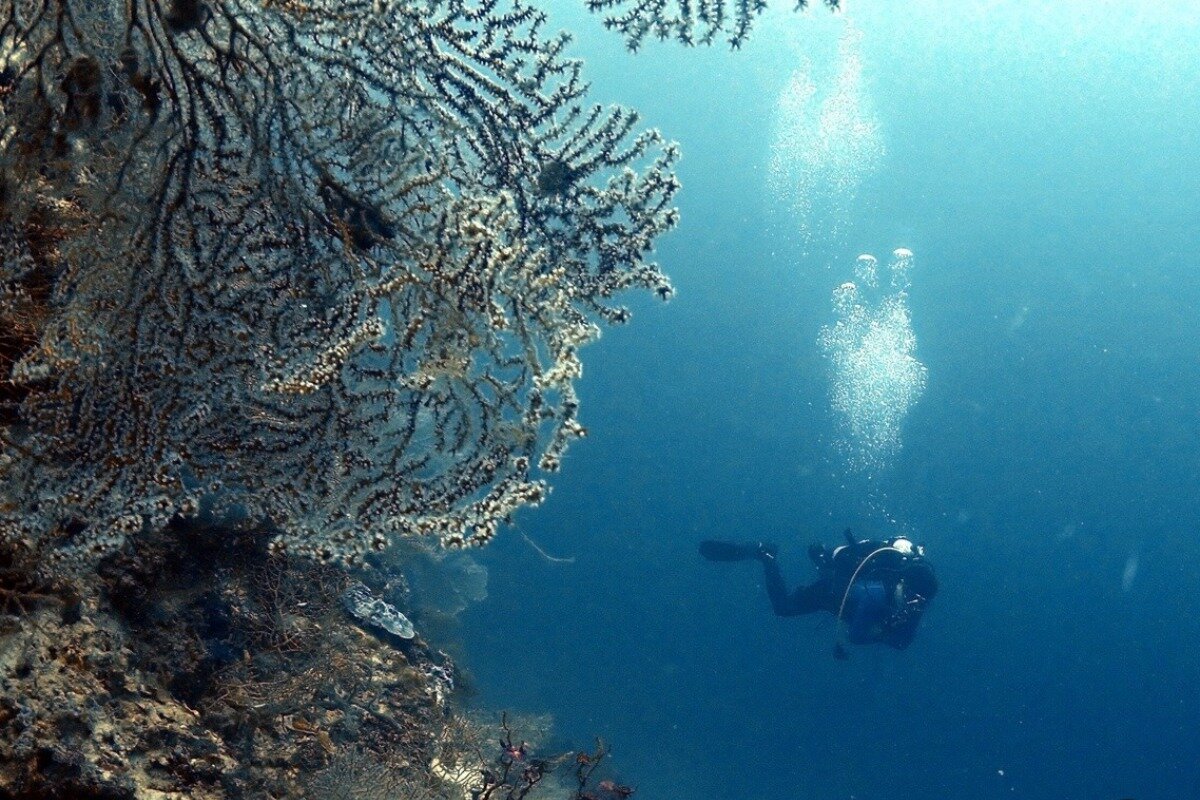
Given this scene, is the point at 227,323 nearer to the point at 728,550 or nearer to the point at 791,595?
the point at 728,550

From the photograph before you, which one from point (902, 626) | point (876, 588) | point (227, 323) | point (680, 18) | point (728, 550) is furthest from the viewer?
point (728, 550)

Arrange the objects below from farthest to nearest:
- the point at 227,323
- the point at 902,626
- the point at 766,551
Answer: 1. the point at 766,551
2. the point at 902,626
3. the point at 227,323

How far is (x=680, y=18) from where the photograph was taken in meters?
4.11

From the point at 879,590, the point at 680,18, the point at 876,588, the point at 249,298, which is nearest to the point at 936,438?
the point at 876,588

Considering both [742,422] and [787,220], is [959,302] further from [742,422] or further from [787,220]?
[742,422]

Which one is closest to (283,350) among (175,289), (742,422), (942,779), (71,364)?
(175,289)

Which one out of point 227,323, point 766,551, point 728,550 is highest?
point 766,551

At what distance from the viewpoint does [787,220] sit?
6850 cm

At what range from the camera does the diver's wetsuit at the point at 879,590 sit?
52.3 ft

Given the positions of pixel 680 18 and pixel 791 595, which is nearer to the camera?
pixel 680 18

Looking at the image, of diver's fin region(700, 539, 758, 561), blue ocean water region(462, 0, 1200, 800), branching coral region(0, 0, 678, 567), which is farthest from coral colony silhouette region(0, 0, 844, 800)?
blue ocean water region(462, 0, 1200, 800)

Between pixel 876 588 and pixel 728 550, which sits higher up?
pixel 728 550

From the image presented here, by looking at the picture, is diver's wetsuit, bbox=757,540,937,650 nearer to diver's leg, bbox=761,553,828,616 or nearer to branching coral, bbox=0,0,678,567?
diver's leg, bbox=761,553,828,616

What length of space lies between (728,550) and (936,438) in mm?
48257
